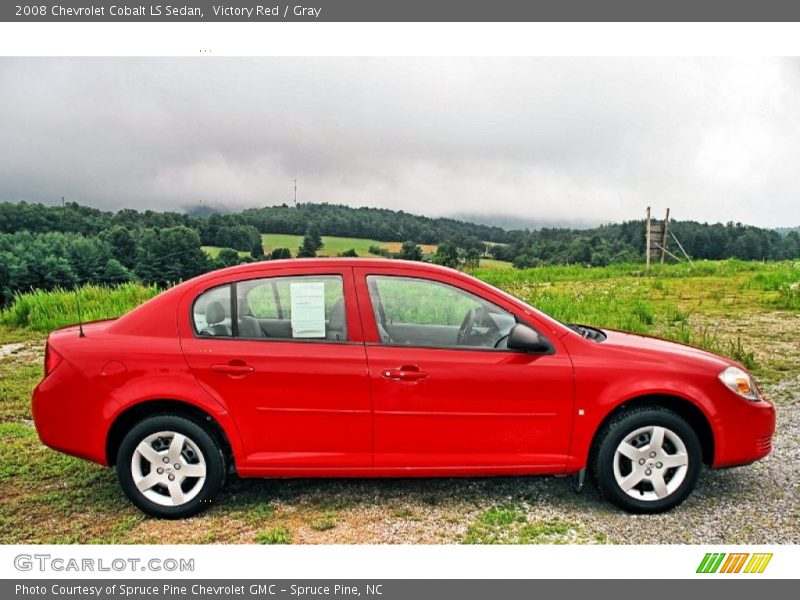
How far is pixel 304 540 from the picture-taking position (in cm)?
372

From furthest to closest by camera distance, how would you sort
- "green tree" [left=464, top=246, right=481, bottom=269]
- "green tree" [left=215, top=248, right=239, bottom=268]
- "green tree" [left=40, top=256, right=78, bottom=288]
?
"green tree" [left=40, top=256, right=78, bottom=288]
"green tree" [left=464, top=246, right=481, bottom=269]
"green tree" [left=215, top=248, right=239, bottom=268]

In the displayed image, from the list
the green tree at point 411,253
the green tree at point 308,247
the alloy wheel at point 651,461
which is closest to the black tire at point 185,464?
the green tree at point 308,247

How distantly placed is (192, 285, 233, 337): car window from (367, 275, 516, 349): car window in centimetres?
97

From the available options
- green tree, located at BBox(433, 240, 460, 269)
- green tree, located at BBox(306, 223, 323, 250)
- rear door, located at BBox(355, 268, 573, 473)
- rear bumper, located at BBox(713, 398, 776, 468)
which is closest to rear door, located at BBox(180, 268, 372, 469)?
rear door, located at BBox(355, 268, 573, 473)

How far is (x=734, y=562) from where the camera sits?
3.51 meters

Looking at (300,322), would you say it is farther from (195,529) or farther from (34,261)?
(34,261)

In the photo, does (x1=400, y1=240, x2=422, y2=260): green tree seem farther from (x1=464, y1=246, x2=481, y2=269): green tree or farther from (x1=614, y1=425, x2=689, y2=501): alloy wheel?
(x1=464, y1=246, x2=481, y2=269): green tree

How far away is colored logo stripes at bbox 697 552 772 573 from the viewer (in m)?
3.49

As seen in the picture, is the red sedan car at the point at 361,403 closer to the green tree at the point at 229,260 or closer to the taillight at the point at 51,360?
the taillight at the point at 51,360

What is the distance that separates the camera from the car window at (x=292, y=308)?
409 cm

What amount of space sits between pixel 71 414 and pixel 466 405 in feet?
8.38

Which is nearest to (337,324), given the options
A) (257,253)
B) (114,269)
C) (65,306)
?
(257,253)

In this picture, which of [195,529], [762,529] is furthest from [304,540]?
[762,529]

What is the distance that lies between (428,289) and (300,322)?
90 cm
